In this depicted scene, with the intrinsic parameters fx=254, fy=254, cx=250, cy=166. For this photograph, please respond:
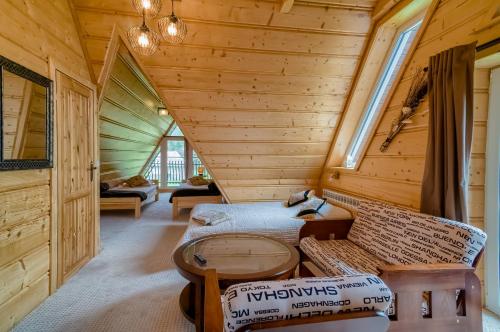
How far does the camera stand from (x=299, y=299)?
0.70 metres

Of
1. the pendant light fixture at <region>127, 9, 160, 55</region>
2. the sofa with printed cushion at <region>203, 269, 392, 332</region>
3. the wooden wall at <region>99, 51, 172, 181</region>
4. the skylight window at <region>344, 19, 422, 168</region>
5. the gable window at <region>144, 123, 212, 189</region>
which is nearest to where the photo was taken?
the sofa with printed cushion at <region>203, 269, 392, 332</region>

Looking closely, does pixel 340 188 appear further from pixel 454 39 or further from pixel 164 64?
pixel 164 64

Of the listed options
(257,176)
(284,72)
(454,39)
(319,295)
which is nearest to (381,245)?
(319,295)

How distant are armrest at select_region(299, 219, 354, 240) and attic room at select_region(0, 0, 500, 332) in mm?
13

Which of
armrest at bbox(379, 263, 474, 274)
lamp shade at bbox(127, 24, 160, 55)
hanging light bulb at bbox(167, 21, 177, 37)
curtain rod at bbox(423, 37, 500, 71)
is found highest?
hanging light bulb at bbox(167, 21, 177, 37)

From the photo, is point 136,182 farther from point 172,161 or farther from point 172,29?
point 172,29

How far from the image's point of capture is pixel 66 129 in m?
2.25

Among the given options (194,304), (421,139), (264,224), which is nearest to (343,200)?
(264,224)

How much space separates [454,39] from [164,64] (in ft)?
8.13

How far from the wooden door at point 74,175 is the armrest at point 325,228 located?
2084 millimetres

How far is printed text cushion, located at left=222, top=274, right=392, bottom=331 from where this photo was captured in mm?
665

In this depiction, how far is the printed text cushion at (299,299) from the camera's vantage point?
26.2 inches

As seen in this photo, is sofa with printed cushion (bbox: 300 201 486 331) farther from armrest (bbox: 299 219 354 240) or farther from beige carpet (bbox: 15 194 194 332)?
beige carpet (bbox: 15 194 194 332)

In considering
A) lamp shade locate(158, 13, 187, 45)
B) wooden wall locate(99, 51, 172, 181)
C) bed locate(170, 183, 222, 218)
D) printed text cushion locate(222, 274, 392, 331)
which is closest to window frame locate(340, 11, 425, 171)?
lamp shade locate(158, 13, 187, 45)
